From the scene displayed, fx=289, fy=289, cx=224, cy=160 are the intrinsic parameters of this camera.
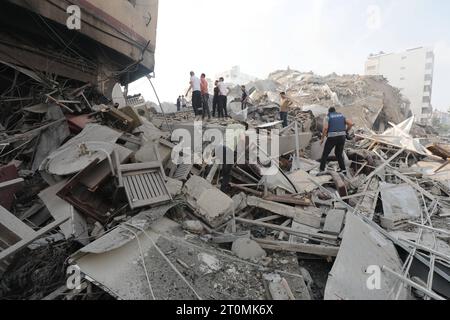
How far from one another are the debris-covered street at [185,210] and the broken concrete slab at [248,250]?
0.01 m

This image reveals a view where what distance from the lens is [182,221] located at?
3.71 meters

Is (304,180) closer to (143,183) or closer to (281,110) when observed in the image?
(143,183)

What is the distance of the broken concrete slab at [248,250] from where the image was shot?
10.1 feet

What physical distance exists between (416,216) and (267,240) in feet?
8.42

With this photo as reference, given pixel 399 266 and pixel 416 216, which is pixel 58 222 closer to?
pixel 399 266

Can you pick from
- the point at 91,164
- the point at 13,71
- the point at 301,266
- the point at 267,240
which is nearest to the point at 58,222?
the point at 91,164

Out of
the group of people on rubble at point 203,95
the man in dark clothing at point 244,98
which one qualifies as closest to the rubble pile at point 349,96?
the man in dark clothing at point 244,98

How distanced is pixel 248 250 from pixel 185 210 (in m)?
1.15

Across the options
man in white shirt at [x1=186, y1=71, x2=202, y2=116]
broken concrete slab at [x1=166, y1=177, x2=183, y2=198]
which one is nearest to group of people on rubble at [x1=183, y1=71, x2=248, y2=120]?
man in white shirt at [x1=186, y1=71, x2=202, y2=116]

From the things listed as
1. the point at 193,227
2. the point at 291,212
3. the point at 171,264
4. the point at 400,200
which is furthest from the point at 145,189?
the point at 400,200

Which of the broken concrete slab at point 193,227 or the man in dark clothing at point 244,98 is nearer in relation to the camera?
the broken concrete slab at point 193,227

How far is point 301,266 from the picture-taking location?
Answer: 3182 mm

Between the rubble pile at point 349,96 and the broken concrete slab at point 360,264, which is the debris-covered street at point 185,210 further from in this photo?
the rubble pile at point 349,96

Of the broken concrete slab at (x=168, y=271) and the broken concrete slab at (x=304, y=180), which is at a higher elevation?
the broken concrete slab at (x=304, y=180)
